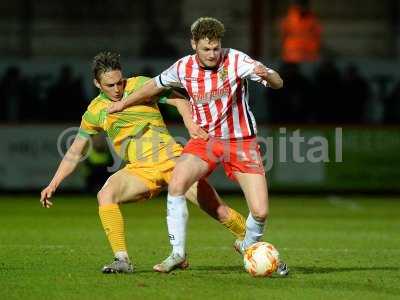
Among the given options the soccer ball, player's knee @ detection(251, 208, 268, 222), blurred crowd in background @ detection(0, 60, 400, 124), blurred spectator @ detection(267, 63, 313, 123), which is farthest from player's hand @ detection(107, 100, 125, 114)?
blurred spectator @ detection(267, 63, 313, 123)

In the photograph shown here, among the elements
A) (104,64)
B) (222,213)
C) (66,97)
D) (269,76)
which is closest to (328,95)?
(66,97)

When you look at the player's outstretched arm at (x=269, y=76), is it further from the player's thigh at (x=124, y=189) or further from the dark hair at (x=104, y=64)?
the player's thigh at (x=124, y=189)

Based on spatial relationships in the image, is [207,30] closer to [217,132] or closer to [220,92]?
[220,92]

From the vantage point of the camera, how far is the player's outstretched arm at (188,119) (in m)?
8.80

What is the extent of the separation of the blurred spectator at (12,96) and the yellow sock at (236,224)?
1143cm

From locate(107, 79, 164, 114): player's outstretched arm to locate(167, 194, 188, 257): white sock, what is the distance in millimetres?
822

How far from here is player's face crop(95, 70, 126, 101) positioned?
895cm

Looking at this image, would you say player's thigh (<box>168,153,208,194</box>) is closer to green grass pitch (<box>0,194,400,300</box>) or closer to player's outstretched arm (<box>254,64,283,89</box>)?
green grass pitch (<box>0,194,400,300</box>)

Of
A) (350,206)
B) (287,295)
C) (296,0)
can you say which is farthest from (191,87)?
(296,0)

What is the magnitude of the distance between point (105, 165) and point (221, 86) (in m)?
10.8

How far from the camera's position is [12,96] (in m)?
20.2

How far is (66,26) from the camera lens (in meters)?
21.4

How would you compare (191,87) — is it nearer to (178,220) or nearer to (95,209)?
(178,220)

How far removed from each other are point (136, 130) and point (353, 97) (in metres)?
11.5
